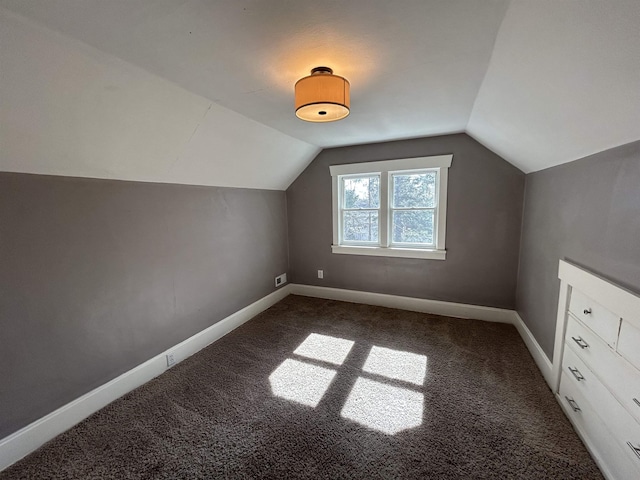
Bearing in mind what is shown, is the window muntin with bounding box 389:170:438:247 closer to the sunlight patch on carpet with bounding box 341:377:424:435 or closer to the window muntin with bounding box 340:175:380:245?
the window muntin with bounding box 340:175:380:245

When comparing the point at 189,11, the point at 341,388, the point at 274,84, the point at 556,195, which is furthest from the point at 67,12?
the point at 556,195

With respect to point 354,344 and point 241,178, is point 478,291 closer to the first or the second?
point 354,344

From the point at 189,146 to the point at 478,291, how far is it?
3.40 metres

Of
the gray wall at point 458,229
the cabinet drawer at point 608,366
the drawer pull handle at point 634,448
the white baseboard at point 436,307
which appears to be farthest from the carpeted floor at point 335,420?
the gray wall at point 458,229

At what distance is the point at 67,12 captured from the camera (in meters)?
1.04

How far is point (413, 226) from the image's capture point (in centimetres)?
346

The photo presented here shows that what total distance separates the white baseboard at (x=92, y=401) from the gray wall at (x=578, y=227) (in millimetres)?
3089

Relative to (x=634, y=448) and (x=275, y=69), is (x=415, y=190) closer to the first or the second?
(x=275, y=69)

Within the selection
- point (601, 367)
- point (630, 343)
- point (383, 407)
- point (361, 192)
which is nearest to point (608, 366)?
point (601, 367)

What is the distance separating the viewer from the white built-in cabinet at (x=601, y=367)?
4.10ft

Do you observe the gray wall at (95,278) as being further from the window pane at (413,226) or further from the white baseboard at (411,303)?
the window pane at (413,226)

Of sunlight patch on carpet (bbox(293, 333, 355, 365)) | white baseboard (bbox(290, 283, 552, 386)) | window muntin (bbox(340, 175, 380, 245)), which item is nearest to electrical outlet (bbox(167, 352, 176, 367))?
sunlight patch on carpet (bbox(293, 333, 355, 365))

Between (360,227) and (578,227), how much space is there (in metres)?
2.30

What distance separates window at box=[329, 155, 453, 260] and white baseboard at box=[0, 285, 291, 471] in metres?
2.03
